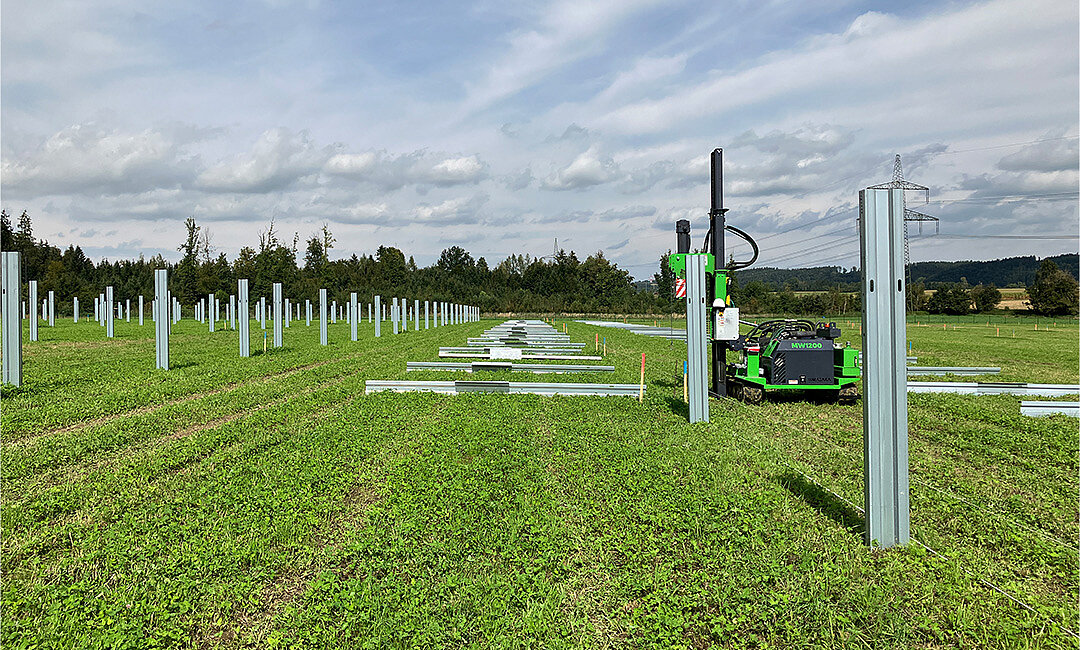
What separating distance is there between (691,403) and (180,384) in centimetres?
930

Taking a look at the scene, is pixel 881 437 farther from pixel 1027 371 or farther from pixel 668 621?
pixel 1027 371

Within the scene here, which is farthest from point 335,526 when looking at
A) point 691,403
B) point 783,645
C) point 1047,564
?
point 691,403

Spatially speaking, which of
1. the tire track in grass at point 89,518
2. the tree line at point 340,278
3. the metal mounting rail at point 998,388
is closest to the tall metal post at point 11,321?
the tire track in grass at point 89,518

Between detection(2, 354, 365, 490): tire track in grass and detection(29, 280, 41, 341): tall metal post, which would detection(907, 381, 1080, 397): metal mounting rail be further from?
detection(29, 280, 41, 341): tall metal post

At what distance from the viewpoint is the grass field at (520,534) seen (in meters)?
3.30

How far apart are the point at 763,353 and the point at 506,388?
14.2 feet

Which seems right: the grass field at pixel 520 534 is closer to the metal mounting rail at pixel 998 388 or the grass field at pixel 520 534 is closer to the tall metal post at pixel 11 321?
the metal mounting rail at pixel 998 388

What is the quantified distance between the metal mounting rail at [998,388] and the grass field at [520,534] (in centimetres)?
249

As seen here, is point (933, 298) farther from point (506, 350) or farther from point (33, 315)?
point (33, 315)

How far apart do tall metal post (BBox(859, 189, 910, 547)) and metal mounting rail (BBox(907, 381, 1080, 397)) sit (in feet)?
28.0

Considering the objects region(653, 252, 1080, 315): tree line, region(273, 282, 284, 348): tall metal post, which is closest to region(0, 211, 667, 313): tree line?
region(653, 252, 1080, 315): tree line

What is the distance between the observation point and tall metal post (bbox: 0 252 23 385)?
11.6m

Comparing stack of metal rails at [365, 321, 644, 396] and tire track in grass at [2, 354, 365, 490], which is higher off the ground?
stack of metal rails at [365, 321, 644, 396]

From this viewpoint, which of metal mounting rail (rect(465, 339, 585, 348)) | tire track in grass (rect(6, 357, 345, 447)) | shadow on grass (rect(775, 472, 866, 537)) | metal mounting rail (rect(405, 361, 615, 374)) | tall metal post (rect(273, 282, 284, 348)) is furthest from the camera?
metal mounting rail (rect(465, 339, 585, 348))
